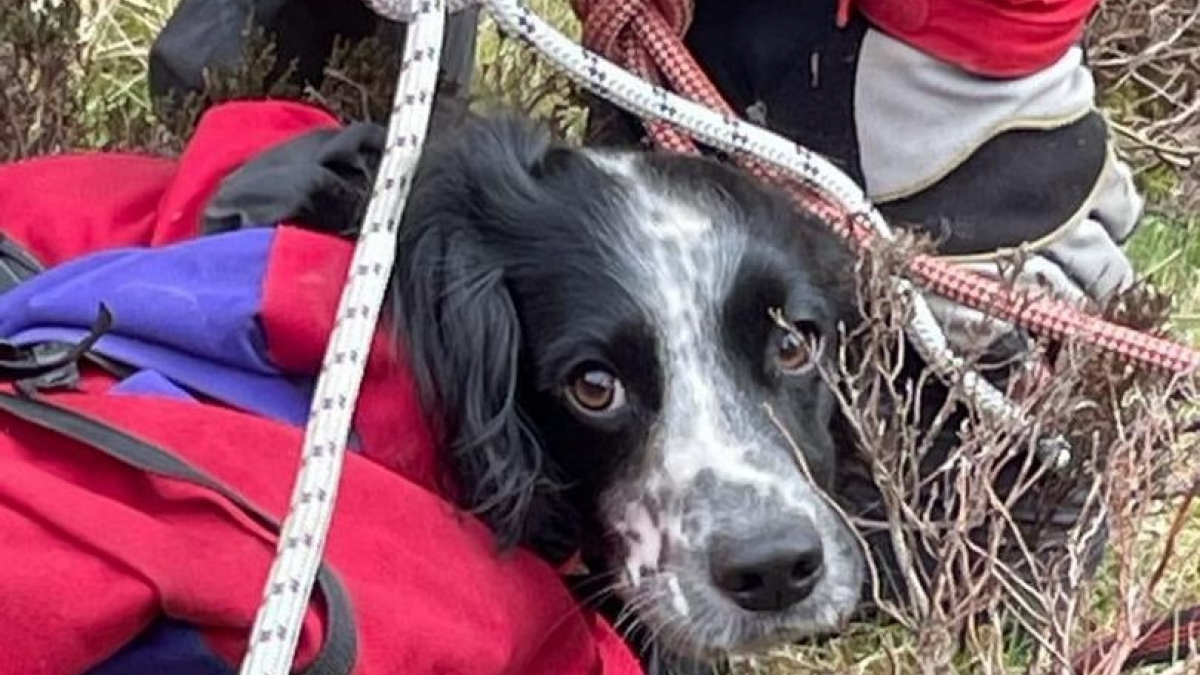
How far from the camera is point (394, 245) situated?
1.93 meters

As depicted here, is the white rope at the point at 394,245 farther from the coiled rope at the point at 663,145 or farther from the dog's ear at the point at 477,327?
the dog's ear at the point at 477,327

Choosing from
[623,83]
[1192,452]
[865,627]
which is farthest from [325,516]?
[865,627]

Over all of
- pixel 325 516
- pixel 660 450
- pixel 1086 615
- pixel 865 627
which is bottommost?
pixel 865 627

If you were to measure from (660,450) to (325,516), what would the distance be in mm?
414

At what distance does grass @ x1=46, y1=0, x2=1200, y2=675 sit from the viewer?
8.27ft

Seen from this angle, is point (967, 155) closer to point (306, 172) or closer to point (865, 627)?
point (865, 627)

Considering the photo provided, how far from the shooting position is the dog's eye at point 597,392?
2037 mm

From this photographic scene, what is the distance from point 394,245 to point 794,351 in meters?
0.36

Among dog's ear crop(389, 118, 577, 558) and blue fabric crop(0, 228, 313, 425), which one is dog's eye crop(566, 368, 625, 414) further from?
blue fabric crop(0, 228, 313, 425)

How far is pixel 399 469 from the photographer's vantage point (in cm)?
198

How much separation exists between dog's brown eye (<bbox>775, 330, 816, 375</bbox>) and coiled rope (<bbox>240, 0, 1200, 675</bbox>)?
0.10 meters

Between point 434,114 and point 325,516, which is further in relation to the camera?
point 434,114

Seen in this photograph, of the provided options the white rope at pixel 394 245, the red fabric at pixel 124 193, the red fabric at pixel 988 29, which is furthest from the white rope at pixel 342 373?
the red fabric at pixel 988 29

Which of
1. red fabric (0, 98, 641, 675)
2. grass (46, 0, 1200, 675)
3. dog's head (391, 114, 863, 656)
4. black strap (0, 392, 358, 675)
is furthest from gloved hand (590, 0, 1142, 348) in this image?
black strap (0, 392, 358, 675)
